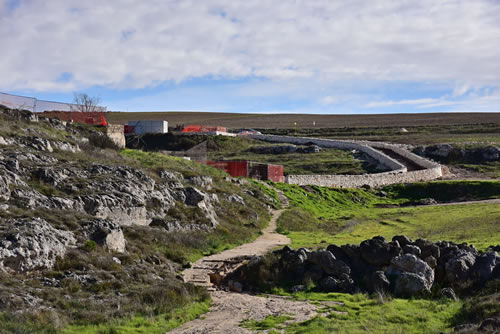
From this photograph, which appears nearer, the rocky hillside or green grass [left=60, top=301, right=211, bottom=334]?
green grass [left=60, top=301, right=211, bottom=334]

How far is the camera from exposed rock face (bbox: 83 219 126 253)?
20.5 meters

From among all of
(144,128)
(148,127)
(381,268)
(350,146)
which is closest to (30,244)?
(381,268)

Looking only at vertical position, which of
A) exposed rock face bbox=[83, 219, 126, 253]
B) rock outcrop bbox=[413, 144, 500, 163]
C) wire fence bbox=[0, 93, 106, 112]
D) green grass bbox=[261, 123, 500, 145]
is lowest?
exposed rock face bbox=[83, 219, 126, 253]

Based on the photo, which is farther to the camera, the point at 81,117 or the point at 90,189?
the point at 81,117

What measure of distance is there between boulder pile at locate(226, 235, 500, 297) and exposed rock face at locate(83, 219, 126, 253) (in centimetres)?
445

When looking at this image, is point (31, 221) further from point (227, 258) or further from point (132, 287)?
point (227, 258)

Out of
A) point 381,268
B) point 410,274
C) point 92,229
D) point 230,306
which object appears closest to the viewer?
point 230,306

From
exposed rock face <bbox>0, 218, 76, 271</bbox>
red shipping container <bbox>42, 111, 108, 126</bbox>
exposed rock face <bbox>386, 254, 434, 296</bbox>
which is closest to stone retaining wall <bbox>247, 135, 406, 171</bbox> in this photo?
red shipping container <bbox>42, 111, 108, 126</bbox>

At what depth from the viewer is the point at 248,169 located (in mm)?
55344

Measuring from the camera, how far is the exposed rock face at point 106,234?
20469 mm

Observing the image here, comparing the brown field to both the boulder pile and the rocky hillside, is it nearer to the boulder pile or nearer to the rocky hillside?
the rocky hillside

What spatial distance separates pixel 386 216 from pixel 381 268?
75.0ft

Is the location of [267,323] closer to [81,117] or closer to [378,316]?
[378,316]

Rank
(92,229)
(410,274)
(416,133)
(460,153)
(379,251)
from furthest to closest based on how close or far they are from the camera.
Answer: (416,133)
(460,153)
(379,251)
(92,229)
(410,274)
